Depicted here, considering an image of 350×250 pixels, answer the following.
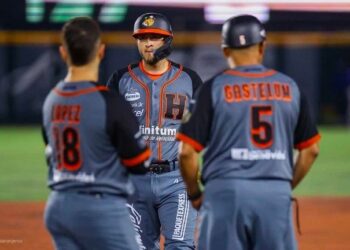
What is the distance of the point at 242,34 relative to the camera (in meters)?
5.00

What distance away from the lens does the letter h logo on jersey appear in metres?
6.89

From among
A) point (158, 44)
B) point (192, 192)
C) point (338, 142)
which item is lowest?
point (338, 142)

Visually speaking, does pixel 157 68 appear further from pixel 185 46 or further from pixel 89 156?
pixel 185 46

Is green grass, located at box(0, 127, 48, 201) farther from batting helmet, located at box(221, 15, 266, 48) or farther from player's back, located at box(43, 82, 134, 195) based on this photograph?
batting helmet, located at box(221, 15, 266, 48)

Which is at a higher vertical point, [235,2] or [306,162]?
[306,162]

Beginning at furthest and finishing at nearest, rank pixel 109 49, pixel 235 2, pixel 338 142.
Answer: pixel 109 49, pixel 235 2, pixel 338 142

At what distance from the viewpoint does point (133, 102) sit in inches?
270

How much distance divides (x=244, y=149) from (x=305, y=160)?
450 millimetres

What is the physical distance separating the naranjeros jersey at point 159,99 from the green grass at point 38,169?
5979mm

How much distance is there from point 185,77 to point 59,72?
58.4 ft

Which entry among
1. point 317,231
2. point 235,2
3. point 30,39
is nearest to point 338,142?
point 235,2

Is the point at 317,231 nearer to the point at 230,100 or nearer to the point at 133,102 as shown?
the point at 133,102

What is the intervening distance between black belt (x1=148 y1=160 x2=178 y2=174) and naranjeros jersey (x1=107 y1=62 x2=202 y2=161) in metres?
0.04

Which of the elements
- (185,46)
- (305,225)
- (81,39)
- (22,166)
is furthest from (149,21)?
(185,46)
